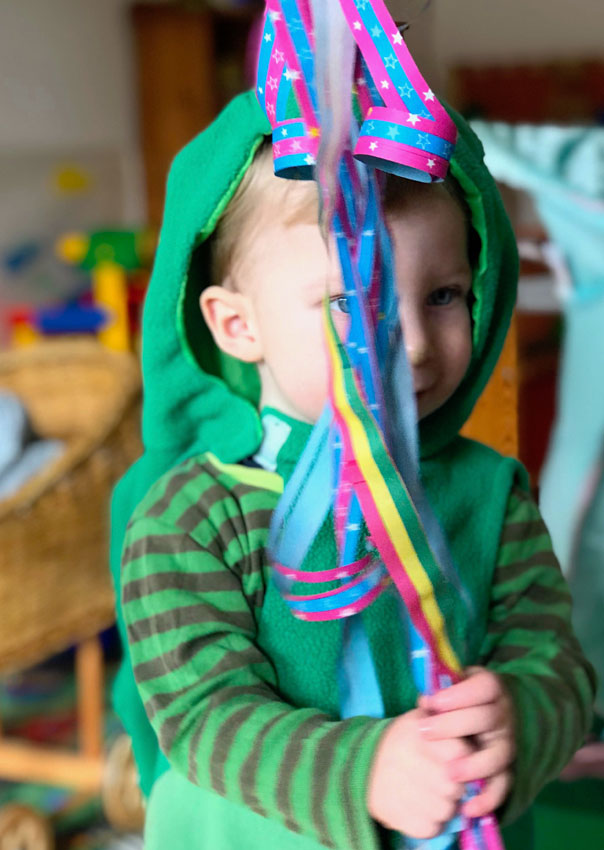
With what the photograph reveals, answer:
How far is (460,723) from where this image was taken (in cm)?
44

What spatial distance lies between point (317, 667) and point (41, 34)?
82.1 inches

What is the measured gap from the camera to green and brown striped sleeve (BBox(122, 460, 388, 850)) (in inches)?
18.5

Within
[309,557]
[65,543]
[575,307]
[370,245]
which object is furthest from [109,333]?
[370,245]

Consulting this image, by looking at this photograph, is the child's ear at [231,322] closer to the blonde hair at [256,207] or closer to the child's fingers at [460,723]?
the blonde hair at [256,207]

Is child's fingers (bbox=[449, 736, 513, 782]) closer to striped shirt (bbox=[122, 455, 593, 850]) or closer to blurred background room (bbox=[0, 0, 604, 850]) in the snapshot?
striped shirt (bbox=[122, 455, 593, 850])

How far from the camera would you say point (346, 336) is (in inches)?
16.3

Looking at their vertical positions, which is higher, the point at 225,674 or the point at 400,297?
the point at 400,297

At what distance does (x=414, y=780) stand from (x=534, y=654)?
0.54ft

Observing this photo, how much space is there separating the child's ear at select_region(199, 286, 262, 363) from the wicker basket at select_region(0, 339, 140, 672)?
0.71m

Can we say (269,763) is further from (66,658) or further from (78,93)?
(78,93)

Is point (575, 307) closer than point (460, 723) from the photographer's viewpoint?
No

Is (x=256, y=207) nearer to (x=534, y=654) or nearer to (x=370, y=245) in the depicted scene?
(x=370, y=245)

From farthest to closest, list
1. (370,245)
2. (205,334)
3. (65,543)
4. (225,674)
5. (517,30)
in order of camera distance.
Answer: (517,30), (65,543), (205,334), (225,674), (370,245)

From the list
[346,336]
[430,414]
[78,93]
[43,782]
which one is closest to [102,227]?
[78,93]
